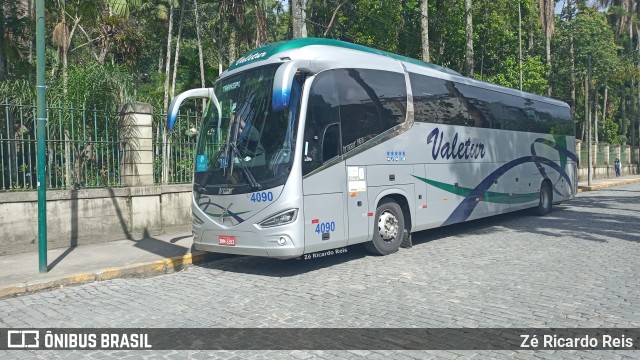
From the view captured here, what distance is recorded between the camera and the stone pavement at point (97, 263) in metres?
7.87

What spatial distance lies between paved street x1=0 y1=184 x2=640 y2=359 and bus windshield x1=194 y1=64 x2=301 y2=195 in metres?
1.51

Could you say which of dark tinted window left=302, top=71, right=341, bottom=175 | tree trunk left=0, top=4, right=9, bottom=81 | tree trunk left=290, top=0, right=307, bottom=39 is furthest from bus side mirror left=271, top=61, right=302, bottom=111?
tree trunk left=0, top=4, right=9, bottom=81

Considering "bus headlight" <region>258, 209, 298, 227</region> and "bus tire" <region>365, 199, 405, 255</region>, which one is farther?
"bus tire" <region>365, 199, 405, 255</region>

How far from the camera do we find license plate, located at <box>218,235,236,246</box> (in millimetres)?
8367

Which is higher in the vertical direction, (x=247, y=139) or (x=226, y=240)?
(x=247, y=139)

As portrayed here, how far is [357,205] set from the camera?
9031mm

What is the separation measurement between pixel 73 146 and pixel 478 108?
9.03 m

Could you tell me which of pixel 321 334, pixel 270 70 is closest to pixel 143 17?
pixel 270 70

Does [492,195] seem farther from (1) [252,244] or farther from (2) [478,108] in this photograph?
(1) [252,244]

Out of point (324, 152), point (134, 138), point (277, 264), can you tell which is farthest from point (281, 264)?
point (134, 138)

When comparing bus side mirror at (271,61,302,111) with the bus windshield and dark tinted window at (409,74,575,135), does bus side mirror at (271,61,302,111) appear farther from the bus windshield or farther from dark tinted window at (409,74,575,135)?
dark tinted window at (409,74,575,135)

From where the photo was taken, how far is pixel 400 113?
33.4ft

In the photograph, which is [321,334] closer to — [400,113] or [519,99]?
[400,113]

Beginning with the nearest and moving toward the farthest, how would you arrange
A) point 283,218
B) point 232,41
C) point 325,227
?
point 283,218 → point 325,227 → point 232,41
